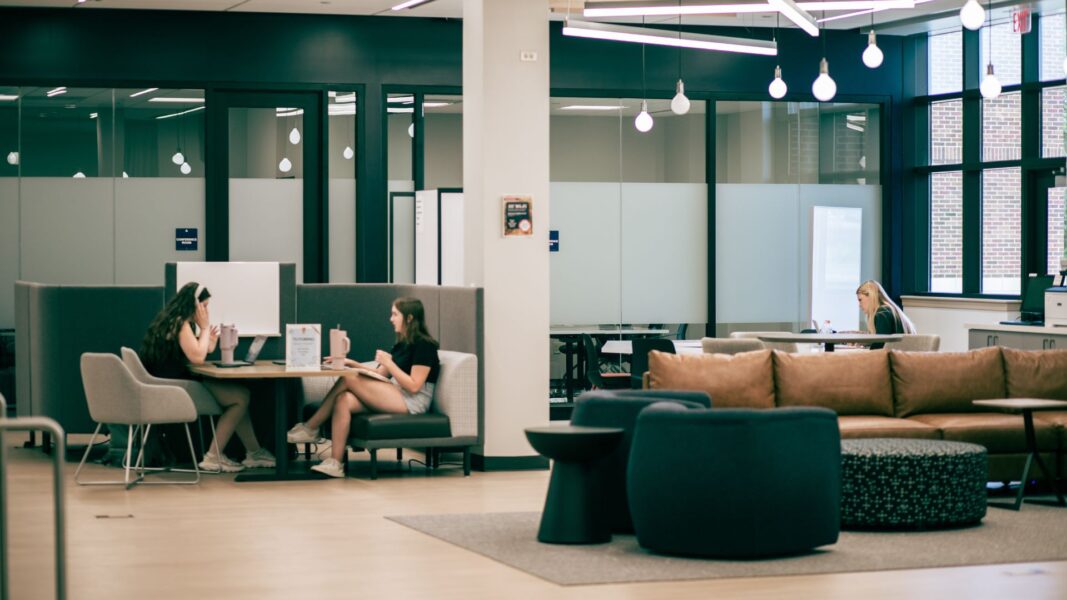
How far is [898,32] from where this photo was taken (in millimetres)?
13727

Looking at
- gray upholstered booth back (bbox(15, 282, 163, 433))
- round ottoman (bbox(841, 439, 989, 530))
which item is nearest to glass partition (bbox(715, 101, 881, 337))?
gray upholstered booth back (bbox(15, 282, 163, 433))

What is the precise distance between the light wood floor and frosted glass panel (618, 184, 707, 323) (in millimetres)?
4280

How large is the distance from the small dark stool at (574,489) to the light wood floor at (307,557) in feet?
1.68

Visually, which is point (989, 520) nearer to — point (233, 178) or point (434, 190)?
point (434, 190)

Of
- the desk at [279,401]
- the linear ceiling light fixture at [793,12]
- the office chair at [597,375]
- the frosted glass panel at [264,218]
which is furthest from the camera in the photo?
the frosted glass panel at [264,218]

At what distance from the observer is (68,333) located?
1041 cm

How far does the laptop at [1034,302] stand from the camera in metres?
12.2

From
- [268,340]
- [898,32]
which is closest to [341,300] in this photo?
[268,340]

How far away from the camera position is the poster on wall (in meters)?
9.81

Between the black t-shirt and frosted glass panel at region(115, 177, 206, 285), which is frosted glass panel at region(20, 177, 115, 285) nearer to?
frosted glass panel at region(115, 177, 206, 285)

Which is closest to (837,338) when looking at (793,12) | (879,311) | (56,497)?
(879,311)

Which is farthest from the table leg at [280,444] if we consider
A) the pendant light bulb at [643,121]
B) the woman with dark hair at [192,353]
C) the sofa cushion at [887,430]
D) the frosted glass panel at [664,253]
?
the frosted glass panel at [664,253]

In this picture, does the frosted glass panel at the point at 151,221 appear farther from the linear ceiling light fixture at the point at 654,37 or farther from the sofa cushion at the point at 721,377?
the sofa cushion at the point at 721,377

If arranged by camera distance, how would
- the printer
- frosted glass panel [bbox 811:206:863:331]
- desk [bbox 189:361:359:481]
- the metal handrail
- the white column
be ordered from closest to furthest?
the metal handrail < desk [bbox 189:361:359:481] < the white column < the printer < frosted glass panel [bbox 811:206:863:331]
